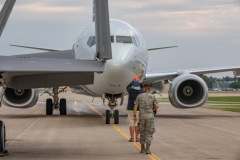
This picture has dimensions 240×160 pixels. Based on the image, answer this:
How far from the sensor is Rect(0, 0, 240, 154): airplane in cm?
1037

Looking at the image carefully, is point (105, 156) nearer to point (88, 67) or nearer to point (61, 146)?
point (61, 146)

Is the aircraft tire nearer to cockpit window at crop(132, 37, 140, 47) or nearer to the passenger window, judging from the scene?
the passenger window

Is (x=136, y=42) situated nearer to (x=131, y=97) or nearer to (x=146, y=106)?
(x=131, y=97)

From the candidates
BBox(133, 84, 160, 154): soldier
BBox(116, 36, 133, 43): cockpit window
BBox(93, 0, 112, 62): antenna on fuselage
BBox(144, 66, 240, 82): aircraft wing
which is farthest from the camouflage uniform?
BBox(144, 66, 240, 82): aircraft wing

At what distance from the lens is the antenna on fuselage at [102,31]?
396 inches

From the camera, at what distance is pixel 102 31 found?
10.2m

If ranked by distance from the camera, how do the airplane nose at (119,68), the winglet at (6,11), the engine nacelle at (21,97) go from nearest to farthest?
1. the winglet at (6,11)
2. the airplane nose at (119,68)
3. the engine nacelle at (21,97)

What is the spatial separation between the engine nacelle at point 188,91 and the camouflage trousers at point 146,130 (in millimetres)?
13705

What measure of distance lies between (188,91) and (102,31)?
18.6 metres

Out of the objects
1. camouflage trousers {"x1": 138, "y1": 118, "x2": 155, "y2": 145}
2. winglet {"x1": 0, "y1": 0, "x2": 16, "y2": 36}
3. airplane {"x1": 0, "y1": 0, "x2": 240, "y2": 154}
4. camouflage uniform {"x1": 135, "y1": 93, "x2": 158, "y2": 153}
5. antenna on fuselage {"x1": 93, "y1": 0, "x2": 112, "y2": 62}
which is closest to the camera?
winglet {"x1": 0, "y1": 0, "x2": 16, "y2": 36}

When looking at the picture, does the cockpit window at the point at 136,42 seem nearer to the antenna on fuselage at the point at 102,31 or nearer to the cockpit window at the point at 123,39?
the cockpit window at the point at 123,39

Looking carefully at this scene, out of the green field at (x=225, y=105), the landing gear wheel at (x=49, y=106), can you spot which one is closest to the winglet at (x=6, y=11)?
the landing gear wheel at (x=49, y=106)

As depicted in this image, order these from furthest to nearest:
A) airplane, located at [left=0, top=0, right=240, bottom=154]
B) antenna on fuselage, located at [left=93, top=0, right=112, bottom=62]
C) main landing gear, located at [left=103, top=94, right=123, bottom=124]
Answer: main landing gear, located at [left=103, top=94, right=123, bottom=124] → airplane, located at [left=0, top=0, right=240, bottom=154] → antenna on fuselage, located at [left=93, top=0, right=112, bottom=62]

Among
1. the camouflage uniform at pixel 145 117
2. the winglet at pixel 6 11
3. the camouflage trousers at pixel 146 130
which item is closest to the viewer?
the winglet at pixel 6 11
